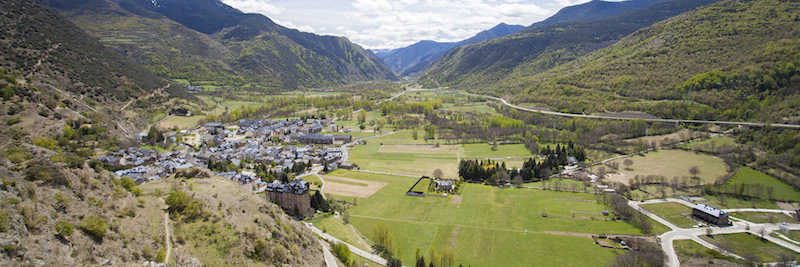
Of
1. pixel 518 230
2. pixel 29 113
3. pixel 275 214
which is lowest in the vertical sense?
pixel 518 230

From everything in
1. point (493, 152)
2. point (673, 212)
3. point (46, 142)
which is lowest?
point (673, 212)

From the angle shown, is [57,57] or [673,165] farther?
[57,57]

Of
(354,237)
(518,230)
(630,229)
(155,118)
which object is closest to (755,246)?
(630,229)

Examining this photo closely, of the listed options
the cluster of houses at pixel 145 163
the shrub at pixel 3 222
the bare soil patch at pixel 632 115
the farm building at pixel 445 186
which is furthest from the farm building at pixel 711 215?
the cluster of houses at pixel 145 163

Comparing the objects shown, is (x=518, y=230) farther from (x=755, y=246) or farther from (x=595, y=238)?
(x=755, y=246)

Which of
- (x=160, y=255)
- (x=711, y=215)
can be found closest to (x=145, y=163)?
(x=160, y=255)

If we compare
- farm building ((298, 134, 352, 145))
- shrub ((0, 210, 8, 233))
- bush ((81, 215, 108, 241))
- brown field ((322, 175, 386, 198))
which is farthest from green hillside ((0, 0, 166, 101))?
shrub ((0, 210, 8, 233))

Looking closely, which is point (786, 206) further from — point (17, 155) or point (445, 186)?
point (17, 155)
